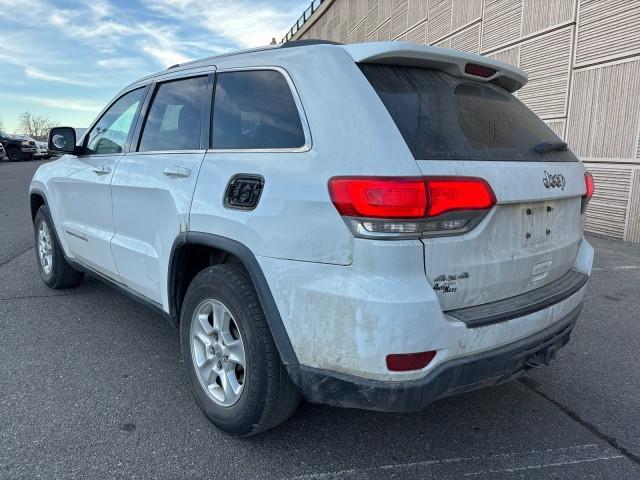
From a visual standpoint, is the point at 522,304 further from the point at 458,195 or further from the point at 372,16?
the point at 372,16

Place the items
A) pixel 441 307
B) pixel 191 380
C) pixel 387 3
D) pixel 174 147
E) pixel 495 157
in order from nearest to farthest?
pixel 441 307 → pixel 495 157 → pixel 191 380 → pixel 174 147 → pixel 387 3

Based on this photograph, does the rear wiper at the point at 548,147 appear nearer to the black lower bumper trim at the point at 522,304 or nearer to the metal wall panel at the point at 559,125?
the black lower bumper trim at the point at 522,304

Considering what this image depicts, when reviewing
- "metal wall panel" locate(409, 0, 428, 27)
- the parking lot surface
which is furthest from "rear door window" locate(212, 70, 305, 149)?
"metal wall panel" locate(409, 0, 428, 27)

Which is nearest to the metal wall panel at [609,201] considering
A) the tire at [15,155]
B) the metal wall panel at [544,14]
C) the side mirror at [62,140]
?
the metal wall panel at [544,14]

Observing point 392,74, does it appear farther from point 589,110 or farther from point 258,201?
point 589,110

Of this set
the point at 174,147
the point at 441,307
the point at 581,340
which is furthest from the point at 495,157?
the point at 581,340

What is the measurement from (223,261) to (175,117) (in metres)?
1.06

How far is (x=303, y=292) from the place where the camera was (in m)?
2.05

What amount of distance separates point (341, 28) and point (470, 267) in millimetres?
22823

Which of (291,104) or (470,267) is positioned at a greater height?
(291,104)

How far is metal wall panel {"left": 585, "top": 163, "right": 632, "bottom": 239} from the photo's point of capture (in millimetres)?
7324

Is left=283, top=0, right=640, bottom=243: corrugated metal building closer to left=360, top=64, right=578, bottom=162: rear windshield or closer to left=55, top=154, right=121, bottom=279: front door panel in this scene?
left=360, top=64, right=578, bottom=162: rear windshield

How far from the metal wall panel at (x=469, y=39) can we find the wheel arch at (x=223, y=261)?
10.1m

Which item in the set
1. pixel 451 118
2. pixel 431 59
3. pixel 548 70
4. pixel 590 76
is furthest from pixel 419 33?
pixel 451 118
